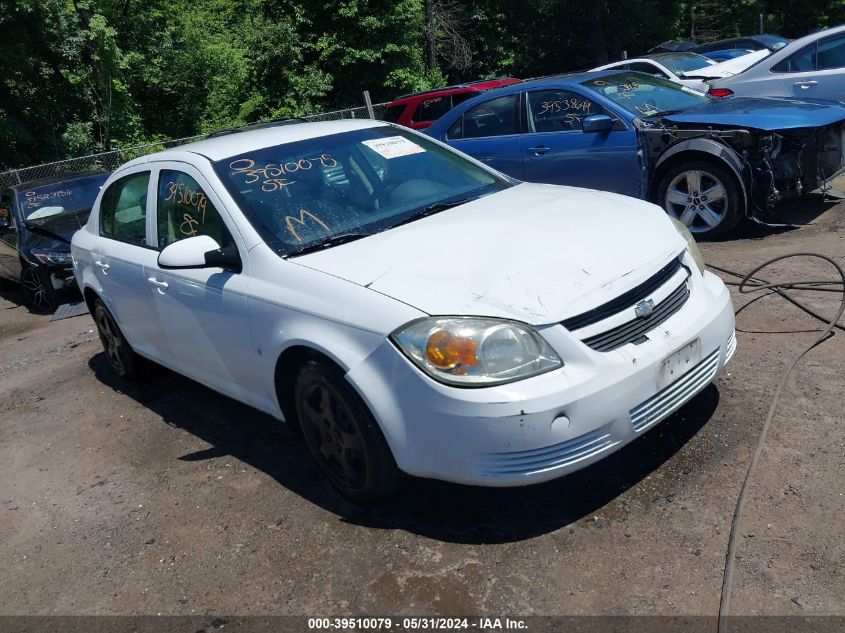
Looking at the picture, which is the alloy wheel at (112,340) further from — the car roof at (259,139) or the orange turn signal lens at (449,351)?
the orange turn signal lens at (449,351)

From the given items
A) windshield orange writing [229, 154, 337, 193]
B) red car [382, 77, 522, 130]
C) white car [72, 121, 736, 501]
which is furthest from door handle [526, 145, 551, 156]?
red car [382, 77, 522, 130]

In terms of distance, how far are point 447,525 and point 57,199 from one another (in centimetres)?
881

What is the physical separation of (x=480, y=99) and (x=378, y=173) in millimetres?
4495

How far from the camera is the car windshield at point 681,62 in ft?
47.8

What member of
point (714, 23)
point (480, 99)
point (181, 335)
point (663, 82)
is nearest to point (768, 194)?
point (663, 82)

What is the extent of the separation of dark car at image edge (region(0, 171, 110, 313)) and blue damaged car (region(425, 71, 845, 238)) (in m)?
4.95

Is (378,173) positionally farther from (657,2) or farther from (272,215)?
(657,2)

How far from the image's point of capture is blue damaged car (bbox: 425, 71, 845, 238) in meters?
7.05

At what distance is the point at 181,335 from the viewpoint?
4688mm

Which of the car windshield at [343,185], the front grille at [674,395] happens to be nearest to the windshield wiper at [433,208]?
the car windshield at [343,185]

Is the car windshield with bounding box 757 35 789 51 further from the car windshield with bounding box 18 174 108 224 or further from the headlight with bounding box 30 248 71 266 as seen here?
the headlight with bounding box 30 248 71 266

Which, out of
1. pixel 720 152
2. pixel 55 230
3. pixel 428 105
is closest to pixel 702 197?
pixel 720 152

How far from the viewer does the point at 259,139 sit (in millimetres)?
4727

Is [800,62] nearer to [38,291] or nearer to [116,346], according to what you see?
[116,346]
